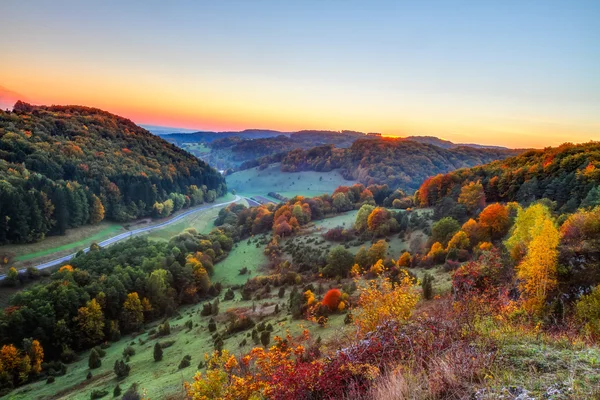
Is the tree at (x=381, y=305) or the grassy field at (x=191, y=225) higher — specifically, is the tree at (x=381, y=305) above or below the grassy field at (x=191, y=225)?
above

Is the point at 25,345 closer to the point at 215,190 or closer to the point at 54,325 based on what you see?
the point at 54,325

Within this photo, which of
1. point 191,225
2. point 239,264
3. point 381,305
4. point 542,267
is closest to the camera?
point 381,305

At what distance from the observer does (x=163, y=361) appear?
Result: 33469mm

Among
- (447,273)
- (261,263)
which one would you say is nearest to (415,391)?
(447,273)

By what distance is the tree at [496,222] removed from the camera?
164ft

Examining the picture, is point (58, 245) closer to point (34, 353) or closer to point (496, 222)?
point (34, 353)

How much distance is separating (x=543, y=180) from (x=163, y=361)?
239 ft

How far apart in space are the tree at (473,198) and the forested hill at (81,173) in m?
94.0

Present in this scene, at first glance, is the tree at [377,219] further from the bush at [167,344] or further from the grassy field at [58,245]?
the grassy field at [58,245]

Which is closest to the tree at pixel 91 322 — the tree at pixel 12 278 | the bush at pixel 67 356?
the bush at pixel 67 356

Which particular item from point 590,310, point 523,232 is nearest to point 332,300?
point 523,232

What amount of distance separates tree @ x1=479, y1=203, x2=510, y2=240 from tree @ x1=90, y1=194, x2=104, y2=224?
9397cm

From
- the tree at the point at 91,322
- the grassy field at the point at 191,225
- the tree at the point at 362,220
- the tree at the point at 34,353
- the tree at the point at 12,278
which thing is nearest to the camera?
the tree at the point at 34,353

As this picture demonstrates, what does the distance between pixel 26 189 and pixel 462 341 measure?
94178 mm
